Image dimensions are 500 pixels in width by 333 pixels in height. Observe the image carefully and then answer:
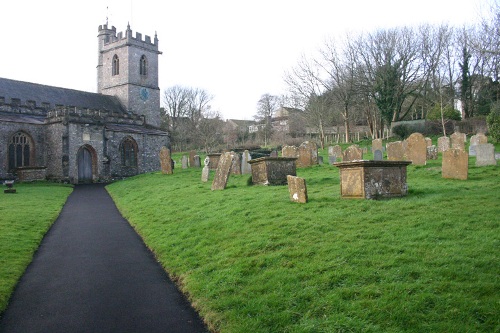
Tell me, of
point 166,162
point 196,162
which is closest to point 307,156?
point 166,162

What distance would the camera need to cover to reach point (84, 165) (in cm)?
2964

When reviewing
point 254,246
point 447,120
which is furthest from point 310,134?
point 254,246

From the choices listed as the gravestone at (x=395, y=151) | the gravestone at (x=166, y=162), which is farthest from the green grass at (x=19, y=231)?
the gravestone at (x=395, y=151)

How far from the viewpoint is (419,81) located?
38.0 metres

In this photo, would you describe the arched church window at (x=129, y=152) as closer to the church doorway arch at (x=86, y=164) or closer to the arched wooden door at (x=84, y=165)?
the church doorway arch at (x=86, y=164)

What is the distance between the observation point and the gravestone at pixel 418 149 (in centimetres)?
1516

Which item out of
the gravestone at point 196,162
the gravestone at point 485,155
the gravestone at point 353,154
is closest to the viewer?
the gravestone at point 485,155

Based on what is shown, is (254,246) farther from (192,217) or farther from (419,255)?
(192,217)

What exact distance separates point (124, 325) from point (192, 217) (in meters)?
5.03

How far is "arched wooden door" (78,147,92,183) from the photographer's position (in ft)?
96.1

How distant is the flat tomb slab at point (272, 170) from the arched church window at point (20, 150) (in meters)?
20.9

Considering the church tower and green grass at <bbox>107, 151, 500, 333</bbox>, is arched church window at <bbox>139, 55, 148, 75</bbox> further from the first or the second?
green grass at <bbox>107, 151, 500, 333</bbox>

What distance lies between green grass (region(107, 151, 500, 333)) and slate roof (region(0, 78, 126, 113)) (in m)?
27.7

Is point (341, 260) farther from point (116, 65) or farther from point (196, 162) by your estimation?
point (116, 65)
